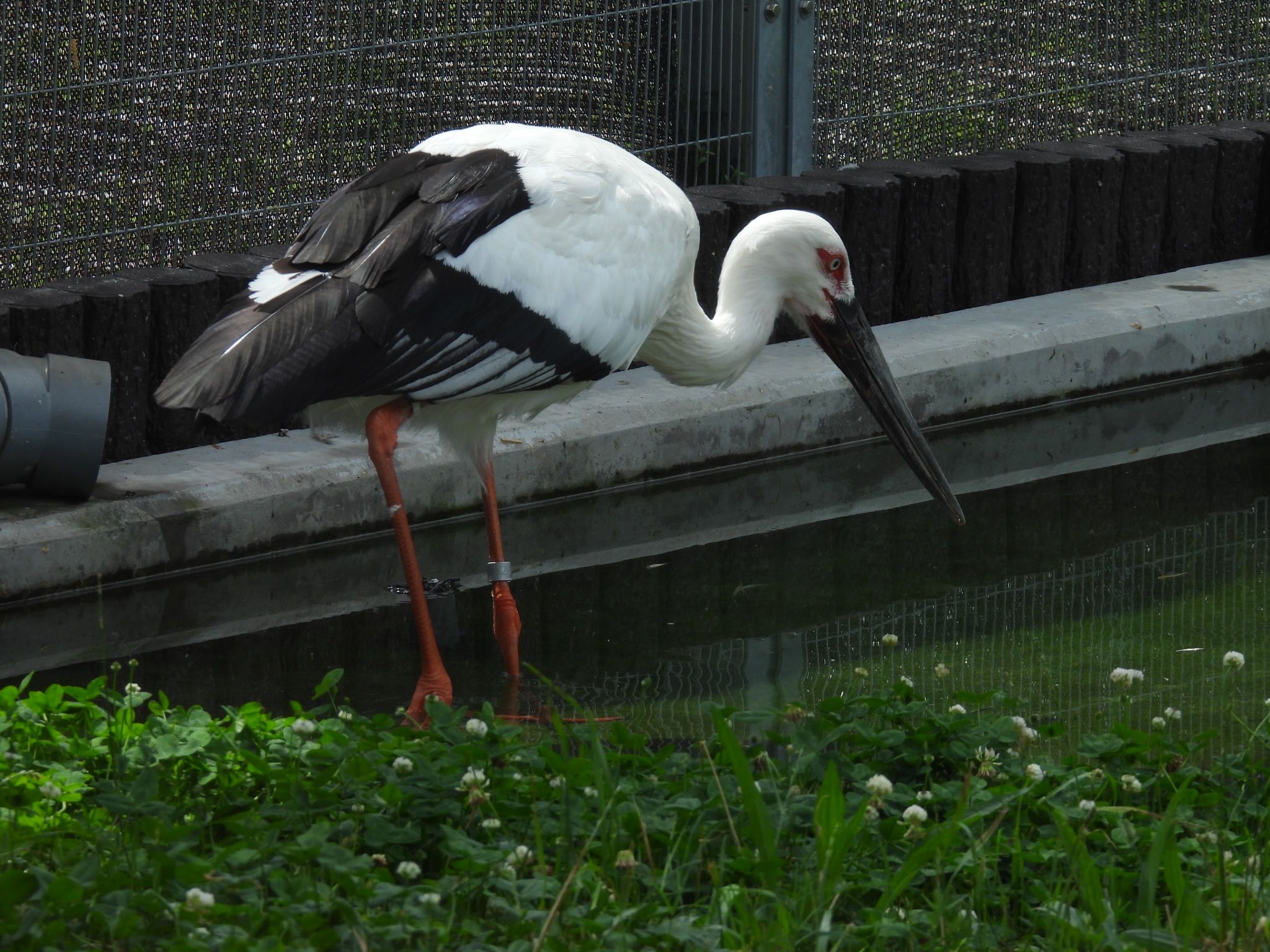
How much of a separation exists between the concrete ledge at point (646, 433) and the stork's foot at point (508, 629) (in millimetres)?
946

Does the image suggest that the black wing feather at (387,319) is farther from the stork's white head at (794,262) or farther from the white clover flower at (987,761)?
the white clover flower at (987,761)

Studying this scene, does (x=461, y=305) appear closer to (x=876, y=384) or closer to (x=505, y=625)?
(x=505, y=625)

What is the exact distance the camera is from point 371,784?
10.6 feet

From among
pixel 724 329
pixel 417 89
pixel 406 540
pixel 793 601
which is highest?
pixel 417 89

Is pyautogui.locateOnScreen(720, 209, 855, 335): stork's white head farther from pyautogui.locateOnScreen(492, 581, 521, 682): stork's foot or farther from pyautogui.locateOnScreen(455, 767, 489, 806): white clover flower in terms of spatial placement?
pyautogui.locateOnScreen(455, 767, 489, 806): white clover flower

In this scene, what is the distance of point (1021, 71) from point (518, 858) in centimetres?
604

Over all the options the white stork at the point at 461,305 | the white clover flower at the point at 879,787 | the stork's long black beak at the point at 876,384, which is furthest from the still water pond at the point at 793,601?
the white clover flower at the point at 879,787

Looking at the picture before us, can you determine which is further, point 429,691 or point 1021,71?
point 1021,71

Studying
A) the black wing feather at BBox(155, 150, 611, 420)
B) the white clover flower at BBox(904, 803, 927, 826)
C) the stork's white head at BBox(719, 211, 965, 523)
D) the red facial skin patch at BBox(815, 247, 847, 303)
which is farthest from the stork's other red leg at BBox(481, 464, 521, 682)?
the white clover flower at BBox(904, 803, 927, 826)

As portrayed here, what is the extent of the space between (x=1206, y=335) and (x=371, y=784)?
5.18 metres

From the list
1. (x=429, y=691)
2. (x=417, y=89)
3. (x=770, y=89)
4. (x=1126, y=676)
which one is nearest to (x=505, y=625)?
(x=429, y=691)

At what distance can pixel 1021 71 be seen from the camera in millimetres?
8305

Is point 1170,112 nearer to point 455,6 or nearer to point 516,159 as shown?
point 455,6

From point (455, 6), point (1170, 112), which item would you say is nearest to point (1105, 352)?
point (1170, 112)
